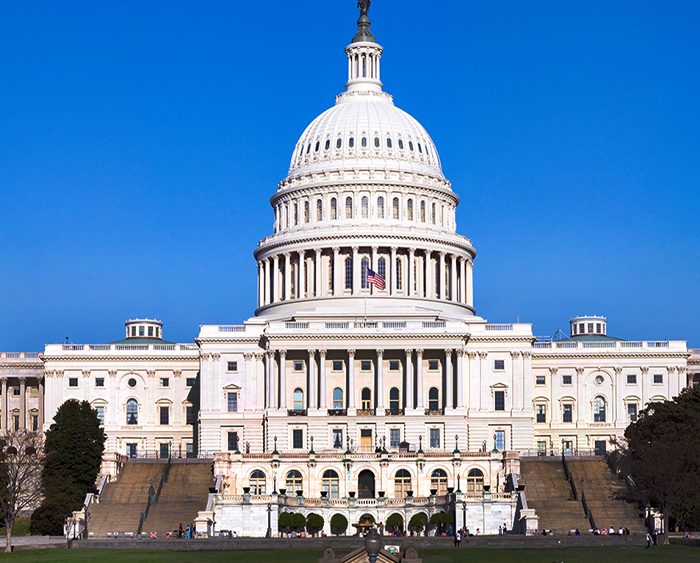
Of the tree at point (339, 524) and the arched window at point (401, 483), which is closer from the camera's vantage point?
the tree at point (339, 524)

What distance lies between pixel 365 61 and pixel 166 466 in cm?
6249

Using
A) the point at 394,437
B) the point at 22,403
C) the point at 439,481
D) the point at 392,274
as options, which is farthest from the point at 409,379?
the point at 22,403

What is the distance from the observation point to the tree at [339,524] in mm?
105000

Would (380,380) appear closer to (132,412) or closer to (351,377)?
(351,377)

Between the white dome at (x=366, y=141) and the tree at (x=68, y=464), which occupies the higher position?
the white dome at (x=366, y=141)

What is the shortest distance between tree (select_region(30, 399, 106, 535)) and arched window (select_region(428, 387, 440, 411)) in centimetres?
3185

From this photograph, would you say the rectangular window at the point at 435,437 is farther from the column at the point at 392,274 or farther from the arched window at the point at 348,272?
the arched window at the point at 348,272

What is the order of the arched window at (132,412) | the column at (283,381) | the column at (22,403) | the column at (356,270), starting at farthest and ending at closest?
the column at (22,403) → the column at (356,270) → the arched window at (132,412) → the column at (283,381)

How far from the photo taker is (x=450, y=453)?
377ft

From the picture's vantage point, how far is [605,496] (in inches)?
4267

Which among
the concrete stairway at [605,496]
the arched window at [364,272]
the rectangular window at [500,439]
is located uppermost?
the arched window at [364,272]

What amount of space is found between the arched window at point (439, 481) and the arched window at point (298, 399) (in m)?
23.2

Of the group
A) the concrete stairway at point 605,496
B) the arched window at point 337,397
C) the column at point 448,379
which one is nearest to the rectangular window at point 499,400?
the column at point 448,379

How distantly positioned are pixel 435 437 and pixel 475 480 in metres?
16.7
